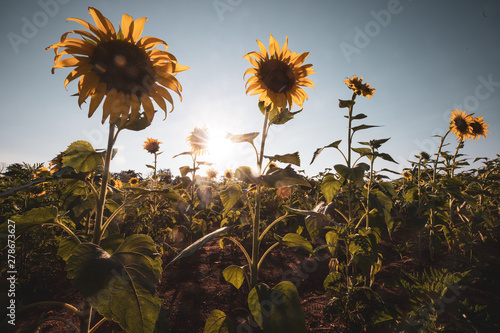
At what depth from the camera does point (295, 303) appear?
1209mm

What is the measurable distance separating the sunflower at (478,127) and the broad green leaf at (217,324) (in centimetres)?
565

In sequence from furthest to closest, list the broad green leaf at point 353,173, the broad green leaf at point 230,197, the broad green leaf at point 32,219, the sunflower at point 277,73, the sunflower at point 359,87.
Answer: the sunflower at point 359,87, the sunflower at point 277,73, the broad green leaf at point 353,173, the broad green leaf at point 230,197, the broad green leaf at point 32,219

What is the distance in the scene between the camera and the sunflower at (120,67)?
46.0 inches

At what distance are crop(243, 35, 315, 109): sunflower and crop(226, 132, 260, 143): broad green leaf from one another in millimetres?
505

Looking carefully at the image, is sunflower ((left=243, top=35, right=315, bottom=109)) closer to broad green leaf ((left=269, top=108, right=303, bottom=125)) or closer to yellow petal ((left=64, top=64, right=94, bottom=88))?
broad green leaf ((left=269, top=108, right=303, bottom=125))

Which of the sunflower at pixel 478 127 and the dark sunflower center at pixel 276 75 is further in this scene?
the sunflower at pixel 478 127

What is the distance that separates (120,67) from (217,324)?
160cm

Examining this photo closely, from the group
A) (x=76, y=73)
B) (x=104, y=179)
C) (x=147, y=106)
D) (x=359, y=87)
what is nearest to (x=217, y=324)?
(x=104, y=179)

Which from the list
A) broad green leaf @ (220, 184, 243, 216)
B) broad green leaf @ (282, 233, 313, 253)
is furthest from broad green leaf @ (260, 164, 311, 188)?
broad green leaf @ (282, 233, 313, 253)

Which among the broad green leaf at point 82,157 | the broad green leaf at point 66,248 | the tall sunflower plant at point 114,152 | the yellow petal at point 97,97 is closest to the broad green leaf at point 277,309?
the tall sunflower plant at point 114,152

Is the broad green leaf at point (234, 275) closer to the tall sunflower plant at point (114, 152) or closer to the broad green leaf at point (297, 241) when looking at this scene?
the broad green leaf at point (297, 241)

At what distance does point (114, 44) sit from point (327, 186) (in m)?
1.87

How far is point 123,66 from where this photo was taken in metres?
1.27

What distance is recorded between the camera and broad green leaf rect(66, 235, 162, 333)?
0.76 m
